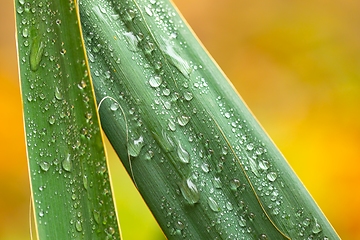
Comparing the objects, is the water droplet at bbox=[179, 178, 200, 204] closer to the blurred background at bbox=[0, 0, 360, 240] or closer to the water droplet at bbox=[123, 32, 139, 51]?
the water droplet at bbox=[123, 32, 139, 51]

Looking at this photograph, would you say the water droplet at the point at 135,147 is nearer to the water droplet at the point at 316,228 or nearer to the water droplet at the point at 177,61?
the water droplet at the point at 177,61

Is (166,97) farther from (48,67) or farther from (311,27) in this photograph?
(311,27)

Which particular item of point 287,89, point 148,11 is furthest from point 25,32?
point 287,89

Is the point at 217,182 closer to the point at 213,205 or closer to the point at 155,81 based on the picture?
the point at 213,205

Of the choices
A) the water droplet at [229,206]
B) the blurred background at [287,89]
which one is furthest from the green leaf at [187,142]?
the blurred background at [287,89]

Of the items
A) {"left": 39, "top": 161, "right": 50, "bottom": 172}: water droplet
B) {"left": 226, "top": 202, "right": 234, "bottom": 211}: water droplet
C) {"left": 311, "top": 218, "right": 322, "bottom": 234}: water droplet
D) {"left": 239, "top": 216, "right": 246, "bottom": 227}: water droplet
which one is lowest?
{"left": 311, "top": 218, "right": 322, "bottom": 234}: water droplet

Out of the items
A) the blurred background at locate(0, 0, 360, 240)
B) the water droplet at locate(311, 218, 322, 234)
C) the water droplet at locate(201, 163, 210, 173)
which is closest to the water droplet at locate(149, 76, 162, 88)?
the water droplet at locate(201, 163, 210, 173)
